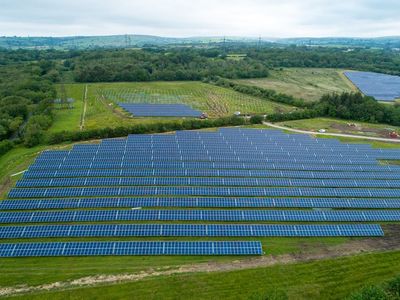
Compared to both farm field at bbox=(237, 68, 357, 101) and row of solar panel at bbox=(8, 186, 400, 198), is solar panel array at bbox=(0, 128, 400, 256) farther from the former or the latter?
farm field at bbox=(237, 68, 357, 101)

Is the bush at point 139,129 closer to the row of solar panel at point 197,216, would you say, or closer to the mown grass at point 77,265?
the row of solar panel at point 197,216

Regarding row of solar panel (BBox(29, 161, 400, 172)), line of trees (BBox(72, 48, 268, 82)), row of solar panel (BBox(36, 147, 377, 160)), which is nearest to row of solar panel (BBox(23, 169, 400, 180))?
row of solar panel (BBox(29, 161, 400, 172))

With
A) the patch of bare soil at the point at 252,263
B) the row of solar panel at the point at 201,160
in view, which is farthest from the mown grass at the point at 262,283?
the row of solar panel at the point at 201,160

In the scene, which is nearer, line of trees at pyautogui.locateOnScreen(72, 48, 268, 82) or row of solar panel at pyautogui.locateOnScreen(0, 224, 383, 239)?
row of solar panel at pyautogui.locateOnScreen(0, 224, 383, 239)

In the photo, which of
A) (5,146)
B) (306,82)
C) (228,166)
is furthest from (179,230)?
(306,82)

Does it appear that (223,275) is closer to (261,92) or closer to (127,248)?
(127,248)

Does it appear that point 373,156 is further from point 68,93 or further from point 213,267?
point 68,93
